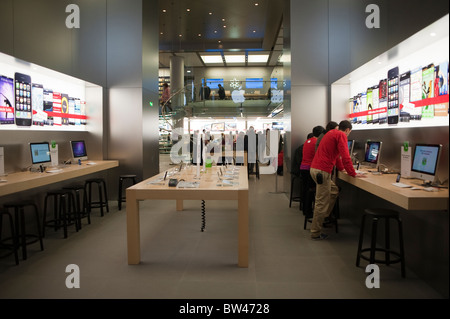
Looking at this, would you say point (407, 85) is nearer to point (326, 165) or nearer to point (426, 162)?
point (426, 162)

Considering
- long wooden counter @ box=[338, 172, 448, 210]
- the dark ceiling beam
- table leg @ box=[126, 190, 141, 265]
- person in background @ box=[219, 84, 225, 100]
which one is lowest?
table leg @ box=[126, 190, 141, 265]

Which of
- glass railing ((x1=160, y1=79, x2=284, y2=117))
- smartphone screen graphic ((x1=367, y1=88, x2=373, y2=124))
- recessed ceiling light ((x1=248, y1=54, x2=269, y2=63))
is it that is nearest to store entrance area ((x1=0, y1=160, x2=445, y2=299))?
smartphone screen graphic ((x1=367, y1=88, x2=373, y2=124))

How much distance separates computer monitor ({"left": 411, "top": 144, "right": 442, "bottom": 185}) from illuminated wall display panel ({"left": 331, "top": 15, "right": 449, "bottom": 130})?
33 centimetres

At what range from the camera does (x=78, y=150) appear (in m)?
6.75

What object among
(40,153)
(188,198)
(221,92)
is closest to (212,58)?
(221,92)

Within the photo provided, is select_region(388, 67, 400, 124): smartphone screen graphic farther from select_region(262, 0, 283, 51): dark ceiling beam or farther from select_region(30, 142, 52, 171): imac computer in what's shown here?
select_region(262, 0, 283, 51): dark ceiling beam

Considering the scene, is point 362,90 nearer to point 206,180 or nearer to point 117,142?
point 206,180

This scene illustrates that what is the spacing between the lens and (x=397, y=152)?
4.62 meters

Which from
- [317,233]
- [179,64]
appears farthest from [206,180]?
[179,64]

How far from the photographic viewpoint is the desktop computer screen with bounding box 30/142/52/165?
5.32 metres

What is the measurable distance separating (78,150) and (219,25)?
715 cm

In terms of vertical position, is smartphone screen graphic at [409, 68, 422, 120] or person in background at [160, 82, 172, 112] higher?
person in background at [160, 82, 172, 112]

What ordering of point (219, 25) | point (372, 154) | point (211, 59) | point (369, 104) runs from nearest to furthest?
point (372, 154)
point (369, 104)
point (219, 25)
point (211, 59)

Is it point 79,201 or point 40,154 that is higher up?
point 40,154
